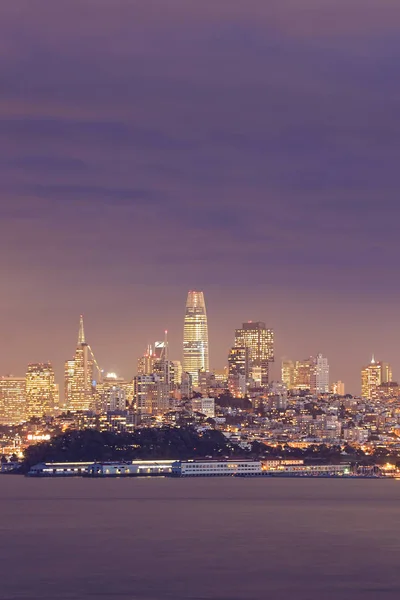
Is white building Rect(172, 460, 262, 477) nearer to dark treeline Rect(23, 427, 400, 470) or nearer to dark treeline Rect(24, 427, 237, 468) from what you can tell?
dark treeline Rect(23, 427, 400, 470)

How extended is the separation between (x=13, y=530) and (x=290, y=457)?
316 feet

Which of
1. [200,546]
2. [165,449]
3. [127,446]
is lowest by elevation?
[200,546]

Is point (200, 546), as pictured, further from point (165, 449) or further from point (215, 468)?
point (165, 449)

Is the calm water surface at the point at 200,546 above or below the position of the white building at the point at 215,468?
below

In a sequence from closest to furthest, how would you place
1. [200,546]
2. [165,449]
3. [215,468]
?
1. [200,546]
2. [215,468]
3. [165,449]

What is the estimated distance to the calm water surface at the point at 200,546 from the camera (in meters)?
50.4

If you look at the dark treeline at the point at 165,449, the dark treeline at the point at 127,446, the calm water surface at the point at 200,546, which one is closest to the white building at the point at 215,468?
the dark treeline at the point at 165,449

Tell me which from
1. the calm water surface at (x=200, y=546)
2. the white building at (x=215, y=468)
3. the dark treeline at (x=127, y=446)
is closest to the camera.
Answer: the calm water surface at (x=200, y=546)

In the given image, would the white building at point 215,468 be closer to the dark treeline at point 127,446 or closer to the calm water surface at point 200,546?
the dark treeline at point 127,446

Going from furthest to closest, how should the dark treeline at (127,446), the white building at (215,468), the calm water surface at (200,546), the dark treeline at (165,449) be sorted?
1. the dark treeline at (165,449)
2. the dark treeline at (127,446)
3. the white building at (215,468)
4. the calm water surface at (200,546)

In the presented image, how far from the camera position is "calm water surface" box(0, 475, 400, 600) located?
165ft

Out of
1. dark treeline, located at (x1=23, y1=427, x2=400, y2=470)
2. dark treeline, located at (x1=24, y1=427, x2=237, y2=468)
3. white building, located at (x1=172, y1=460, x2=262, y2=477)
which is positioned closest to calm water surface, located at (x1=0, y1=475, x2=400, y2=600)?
white building, located at (x1=172, y1=460, x2=262, y2=477)

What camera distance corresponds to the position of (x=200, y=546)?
62594 mm

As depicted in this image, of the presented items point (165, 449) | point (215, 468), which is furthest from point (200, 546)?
point (165, 449)
